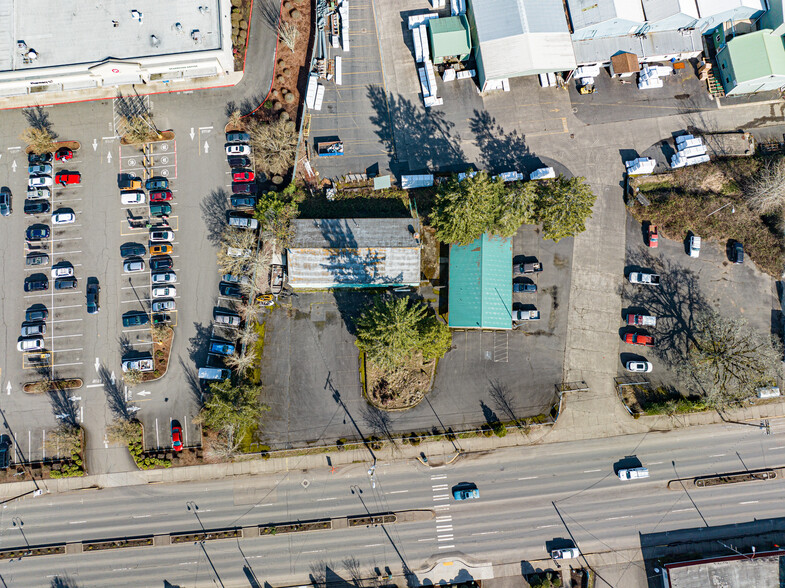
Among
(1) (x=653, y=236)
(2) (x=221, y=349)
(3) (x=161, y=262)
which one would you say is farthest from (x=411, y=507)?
(1) (x=653, y=236)

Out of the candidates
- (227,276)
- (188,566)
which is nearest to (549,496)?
(188,566)

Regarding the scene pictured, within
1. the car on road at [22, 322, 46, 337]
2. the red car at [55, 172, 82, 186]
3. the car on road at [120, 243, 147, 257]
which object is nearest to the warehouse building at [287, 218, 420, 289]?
the car on road at [120, 243, 147, 257]

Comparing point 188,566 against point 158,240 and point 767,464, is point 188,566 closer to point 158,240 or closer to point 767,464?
point 158,240

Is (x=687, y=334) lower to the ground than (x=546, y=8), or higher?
lower

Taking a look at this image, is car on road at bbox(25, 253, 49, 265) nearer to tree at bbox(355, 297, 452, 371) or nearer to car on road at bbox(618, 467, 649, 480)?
tree at bbox(355, 297, 452, 371)

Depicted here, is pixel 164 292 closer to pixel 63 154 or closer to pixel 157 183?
pixel 157 183
